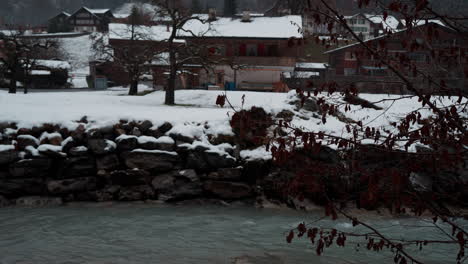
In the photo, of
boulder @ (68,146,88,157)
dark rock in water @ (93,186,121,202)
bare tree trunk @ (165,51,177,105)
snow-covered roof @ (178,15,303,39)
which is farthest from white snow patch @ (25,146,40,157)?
snow-covered roof @ (178,15,303,39)

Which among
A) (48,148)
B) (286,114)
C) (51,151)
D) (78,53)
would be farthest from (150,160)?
(78,53)

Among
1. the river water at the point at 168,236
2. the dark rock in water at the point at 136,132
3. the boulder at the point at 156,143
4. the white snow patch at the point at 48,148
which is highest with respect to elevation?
the dark rock in water at the point at 136,132

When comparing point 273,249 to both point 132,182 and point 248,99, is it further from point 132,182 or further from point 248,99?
point 248,99

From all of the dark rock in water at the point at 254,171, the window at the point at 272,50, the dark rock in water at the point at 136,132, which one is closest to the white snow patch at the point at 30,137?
the dark rock in water at the point at 136,132

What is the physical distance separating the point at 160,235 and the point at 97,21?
8401 cm

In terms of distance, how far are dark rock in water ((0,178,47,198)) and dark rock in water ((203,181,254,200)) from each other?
4.93 metres

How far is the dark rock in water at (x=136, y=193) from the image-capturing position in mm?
12750

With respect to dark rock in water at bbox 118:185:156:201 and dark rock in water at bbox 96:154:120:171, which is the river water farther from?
dark rock in water at bbox 96:154:120:171

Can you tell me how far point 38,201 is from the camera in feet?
40.8

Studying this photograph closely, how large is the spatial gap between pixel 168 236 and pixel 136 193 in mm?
3454

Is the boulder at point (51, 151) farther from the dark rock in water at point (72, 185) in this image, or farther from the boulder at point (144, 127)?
the boulder at point (144, 127)

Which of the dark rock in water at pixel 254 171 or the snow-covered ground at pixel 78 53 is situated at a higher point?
the snow-covered ground at pixel 78 53

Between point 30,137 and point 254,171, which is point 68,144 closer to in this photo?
point 30,137

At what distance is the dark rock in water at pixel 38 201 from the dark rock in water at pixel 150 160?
2258mm
